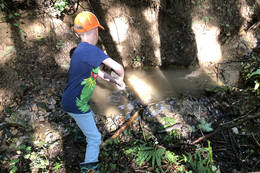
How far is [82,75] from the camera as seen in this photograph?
76.9 inches

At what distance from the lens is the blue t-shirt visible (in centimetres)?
182

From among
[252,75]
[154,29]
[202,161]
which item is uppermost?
[154,29]

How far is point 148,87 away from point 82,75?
284cm

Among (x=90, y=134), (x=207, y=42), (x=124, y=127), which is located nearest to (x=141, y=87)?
(x=124, y=127)

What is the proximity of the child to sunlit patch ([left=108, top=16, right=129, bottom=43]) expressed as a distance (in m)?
2.50

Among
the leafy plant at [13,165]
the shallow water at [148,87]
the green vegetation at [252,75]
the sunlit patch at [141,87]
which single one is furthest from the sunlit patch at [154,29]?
the leafy plant at [13,165]

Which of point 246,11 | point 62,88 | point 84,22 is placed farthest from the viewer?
point 246,11

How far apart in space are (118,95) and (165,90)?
1381mm

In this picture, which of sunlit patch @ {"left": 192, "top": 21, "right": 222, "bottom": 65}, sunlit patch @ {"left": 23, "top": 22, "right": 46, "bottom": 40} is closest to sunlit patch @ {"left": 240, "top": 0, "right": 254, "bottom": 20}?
sunlit patch @ {"left": 192, "top": 21, "right": 222, "bottom": 65}

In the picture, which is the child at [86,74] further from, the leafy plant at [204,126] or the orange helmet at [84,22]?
the leafy plant at [204,126]

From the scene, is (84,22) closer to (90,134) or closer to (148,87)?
(90,134)

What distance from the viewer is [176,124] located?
3137 millimetres

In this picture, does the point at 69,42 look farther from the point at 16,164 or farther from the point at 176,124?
the point at 176,124

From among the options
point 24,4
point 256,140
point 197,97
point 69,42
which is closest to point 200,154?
point 256,140
